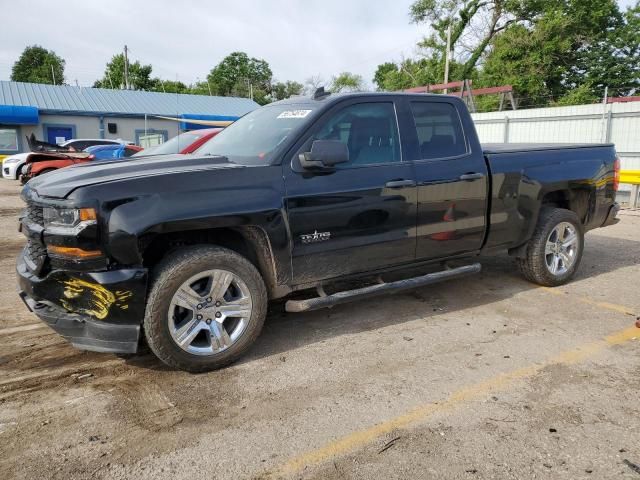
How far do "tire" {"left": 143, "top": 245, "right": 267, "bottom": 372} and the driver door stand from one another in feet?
1.41

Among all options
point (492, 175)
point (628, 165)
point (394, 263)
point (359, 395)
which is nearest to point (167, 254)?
point (359, 395)

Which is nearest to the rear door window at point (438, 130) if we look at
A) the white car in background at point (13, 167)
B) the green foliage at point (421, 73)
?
the white car in background at point (13, 167)

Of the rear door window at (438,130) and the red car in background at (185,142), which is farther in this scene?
the red car in background at (185,142)

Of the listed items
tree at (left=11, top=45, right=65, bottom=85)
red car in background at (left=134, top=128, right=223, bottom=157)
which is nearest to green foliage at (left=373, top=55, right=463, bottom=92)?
red car in background at (left=134, top=128, right=223, bottom=157)

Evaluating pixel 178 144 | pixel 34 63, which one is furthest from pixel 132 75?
pixel 178 144

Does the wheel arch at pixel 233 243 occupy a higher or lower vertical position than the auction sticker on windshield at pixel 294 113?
lower

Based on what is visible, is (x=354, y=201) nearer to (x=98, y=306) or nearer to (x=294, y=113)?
(x=294, y=113)

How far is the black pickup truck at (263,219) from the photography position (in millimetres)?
3154

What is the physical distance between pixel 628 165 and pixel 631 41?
30001mm

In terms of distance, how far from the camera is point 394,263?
4.26 metres

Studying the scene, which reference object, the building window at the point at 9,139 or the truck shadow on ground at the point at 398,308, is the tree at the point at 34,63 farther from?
the truck shadow on ground at the point at 398,308

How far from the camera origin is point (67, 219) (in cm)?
310

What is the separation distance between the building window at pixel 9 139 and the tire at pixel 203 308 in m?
28.5

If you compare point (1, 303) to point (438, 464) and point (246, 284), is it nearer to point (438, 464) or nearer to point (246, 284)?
point (246, 284)
